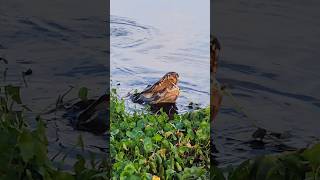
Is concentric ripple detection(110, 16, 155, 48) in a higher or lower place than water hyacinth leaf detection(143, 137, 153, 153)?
higher

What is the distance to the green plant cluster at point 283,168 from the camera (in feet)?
4.42

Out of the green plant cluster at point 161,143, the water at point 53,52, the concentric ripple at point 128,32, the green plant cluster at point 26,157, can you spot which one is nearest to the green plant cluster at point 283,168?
the green plant cluster at point 26,157

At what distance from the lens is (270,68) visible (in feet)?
8.08

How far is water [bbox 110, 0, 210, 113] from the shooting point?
231 cm

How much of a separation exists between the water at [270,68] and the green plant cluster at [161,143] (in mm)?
130

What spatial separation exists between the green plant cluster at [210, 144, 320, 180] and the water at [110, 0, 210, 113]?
94 cm

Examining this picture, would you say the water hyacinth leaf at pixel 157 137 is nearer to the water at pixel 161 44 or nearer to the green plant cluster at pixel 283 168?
the water at pixel 161 44

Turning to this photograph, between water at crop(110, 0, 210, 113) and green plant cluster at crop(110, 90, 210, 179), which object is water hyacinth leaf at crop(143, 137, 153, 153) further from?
water at crop(110, 0, 210, 113)

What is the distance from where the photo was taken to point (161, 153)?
2.33 meters

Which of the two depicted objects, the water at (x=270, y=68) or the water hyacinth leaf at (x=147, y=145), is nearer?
the water hyacinth leaf at (x=147, y=145)

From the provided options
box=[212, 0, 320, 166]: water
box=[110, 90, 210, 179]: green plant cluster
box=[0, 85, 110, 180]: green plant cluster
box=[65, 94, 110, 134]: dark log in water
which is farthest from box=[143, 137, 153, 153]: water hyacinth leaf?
box=[0, 85, 110, 180]: green plant cluster

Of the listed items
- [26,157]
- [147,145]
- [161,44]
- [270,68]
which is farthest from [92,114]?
[26,157]

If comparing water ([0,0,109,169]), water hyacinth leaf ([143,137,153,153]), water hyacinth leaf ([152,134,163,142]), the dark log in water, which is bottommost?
water hyacinth leaf ([143,137,153,153])

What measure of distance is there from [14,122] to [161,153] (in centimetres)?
80
